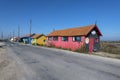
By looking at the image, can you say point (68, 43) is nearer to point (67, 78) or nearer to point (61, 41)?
point (61, 41)

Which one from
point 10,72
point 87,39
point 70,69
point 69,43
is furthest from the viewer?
point 69,43

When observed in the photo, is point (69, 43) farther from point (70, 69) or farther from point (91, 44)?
point (70, 69)

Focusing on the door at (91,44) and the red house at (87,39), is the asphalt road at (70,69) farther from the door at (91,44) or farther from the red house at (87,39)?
the door at (91,44)

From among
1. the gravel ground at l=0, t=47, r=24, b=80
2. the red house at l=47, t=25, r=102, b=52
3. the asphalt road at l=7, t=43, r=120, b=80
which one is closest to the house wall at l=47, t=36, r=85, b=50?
the red house at l=47, t=25, r=102, b=52

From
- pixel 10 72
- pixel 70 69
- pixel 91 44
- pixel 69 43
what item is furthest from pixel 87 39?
pixel 10 72

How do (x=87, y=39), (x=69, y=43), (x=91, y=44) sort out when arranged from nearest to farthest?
(x=87, y=39)
(x=91, y=44)
(x=69, y=43)

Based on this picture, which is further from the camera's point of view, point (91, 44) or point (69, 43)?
point (69, 43)

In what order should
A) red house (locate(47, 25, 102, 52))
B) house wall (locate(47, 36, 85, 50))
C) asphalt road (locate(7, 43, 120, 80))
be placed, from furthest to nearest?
1. house wall (locate(47, 36, 85, 50))
2. red house (locate(47, 25, 102, 52))
3. asphalt road (locate(7, 43, 120, 80))

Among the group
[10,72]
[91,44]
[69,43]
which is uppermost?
[69,43]

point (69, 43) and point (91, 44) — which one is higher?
point (69, 43)

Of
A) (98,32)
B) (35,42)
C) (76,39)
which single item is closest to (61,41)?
(76,39)

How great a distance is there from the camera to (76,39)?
105 ft

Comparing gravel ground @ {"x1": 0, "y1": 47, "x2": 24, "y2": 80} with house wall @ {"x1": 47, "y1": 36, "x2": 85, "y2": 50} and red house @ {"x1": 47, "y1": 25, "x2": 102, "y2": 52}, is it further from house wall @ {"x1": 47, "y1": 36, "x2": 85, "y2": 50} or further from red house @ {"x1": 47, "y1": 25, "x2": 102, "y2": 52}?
house wall @ {"x1": 47, "y1": 36, "x2": 85, "y2": 50}

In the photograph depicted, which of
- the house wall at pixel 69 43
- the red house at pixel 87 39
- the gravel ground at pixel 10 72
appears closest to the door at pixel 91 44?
the red house at pixel 87 39
